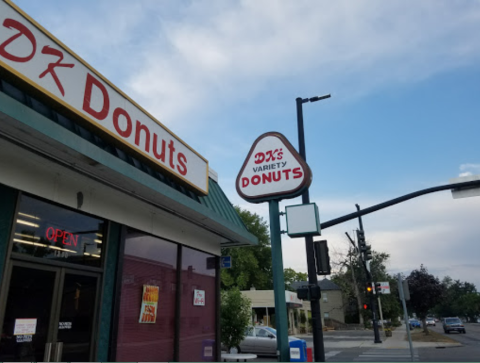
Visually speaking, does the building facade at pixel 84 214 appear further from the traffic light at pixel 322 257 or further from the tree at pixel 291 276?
the tree at pixel 291 276

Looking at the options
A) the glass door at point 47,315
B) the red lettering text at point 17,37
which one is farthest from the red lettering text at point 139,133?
the glass door at point 47,315

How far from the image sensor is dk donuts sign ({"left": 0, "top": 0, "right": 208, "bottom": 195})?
4.53 m

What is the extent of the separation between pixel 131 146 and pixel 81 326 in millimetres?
2925

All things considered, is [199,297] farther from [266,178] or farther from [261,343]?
[261,343]

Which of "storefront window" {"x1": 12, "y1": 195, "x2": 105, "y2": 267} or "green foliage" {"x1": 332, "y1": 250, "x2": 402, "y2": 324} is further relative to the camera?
"green foliage" {"x1": 332, "y1": 250, "x2": 402, "y2": 324}

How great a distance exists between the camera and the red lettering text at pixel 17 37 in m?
4.35

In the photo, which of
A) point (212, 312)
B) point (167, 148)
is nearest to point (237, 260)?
point (212, 312)

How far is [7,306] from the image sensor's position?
4.88 m

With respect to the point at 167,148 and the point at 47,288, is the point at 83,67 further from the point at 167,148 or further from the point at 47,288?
the point at 47,288

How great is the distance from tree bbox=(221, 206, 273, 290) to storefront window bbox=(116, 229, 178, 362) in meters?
38.6

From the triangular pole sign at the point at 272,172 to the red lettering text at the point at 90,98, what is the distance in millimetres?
3058

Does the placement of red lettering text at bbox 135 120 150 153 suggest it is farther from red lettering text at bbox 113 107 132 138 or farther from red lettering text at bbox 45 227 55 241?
red lettering text at bbox 45 227 55 241

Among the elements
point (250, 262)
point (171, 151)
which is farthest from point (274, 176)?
point (250, 262)

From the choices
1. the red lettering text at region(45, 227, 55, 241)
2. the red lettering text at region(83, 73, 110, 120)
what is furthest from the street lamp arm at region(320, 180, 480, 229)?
the red lettering text at region(45, 227, 55, 241)
